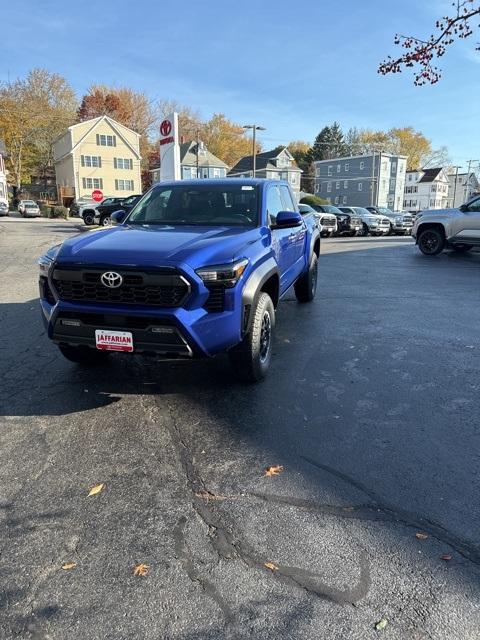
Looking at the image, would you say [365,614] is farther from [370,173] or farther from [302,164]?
[302,164]

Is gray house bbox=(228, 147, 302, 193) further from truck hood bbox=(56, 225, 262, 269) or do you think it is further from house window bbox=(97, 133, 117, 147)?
truck hood bbox=(56, 225, 262, 269)

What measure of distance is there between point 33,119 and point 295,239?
68774 millimetres

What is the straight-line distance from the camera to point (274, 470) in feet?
10.1

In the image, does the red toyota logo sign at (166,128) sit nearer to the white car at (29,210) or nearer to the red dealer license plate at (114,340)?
the red dealer license plate at (114,340)

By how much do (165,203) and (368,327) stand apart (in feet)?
10.7

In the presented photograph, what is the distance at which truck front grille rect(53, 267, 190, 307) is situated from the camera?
350 cm

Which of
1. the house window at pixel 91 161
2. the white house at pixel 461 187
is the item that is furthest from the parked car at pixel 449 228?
the white house at pixel 461 187

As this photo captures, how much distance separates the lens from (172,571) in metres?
2.25

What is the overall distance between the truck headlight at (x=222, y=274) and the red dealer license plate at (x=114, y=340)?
710 millimetres

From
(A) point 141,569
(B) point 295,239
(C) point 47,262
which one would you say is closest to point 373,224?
(B) point 295,239

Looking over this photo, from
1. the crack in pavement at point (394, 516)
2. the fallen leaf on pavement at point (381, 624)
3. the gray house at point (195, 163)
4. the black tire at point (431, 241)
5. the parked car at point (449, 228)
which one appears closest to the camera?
the fallen leaf on pavement at point (381, 624)

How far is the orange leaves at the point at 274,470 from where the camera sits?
3051 millimetres

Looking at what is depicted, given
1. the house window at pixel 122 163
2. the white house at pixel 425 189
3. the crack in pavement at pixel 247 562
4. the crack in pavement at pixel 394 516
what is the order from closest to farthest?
Result: the crack in pavement at pixel 247 562 < the crack in pavement at pixel 394 516 < the house window at pixel 122 163 < the white house at pixel 425 189

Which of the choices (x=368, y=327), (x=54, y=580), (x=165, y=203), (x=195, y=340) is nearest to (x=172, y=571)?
(x=54, y=580)
